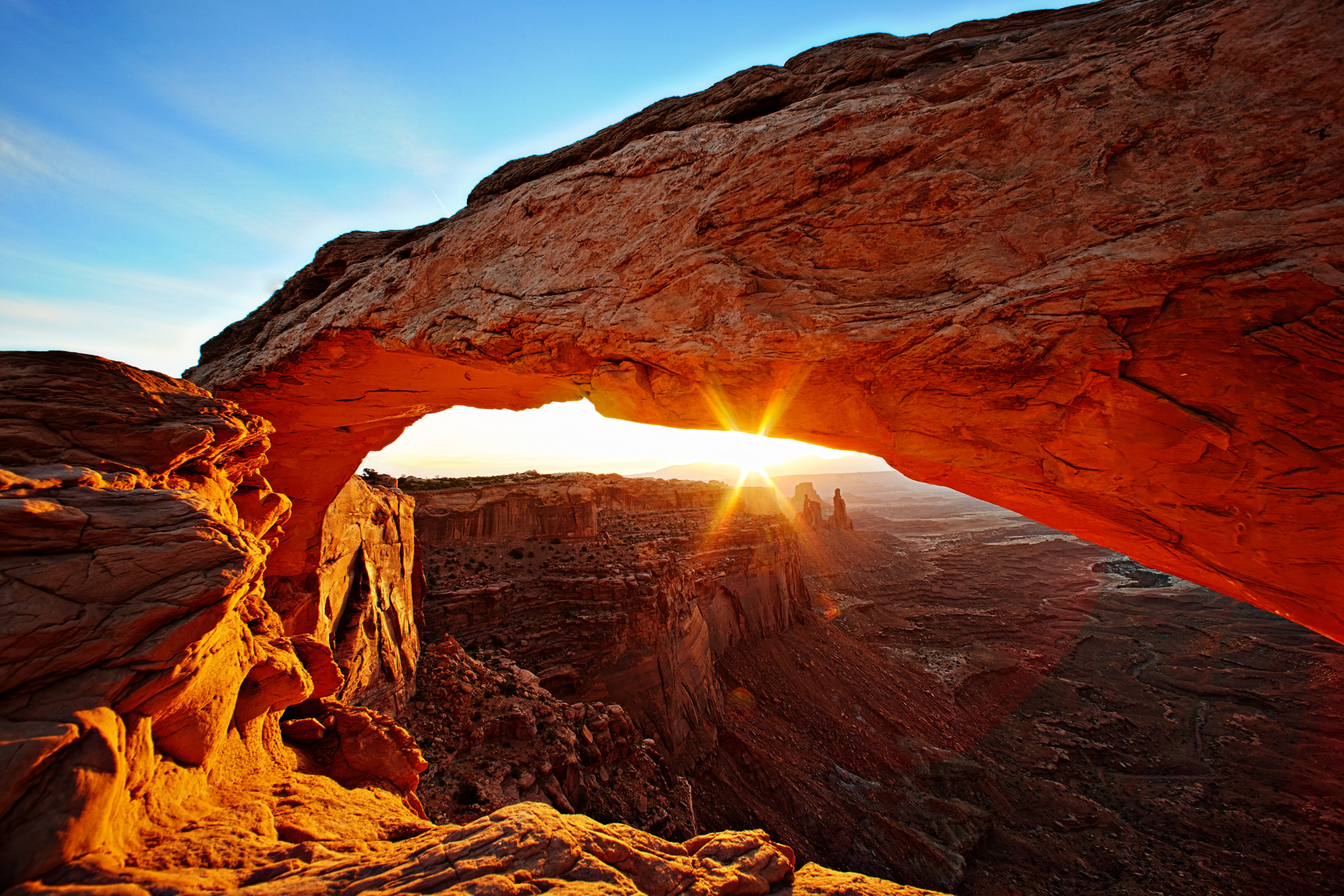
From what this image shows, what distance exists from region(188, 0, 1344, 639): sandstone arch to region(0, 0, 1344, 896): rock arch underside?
3cm

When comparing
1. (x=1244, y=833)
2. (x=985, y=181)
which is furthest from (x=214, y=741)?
(x=1244, y=833)

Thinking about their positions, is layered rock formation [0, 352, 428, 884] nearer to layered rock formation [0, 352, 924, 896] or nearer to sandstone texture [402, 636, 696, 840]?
layered rock formation [0, 352, 924, 896]

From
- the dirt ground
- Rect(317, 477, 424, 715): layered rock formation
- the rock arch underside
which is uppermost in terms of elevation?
the rock arch underside

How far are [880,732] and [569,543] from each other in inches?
609

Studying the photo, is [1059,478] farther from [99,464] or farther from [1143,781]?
[1143,781]

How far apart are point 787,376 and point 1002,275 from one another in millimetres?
2296

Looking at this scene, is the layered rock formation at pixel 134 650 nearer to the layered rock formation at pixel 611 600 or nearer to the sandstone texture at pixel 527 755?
the sandstone texture at pixel 527 755

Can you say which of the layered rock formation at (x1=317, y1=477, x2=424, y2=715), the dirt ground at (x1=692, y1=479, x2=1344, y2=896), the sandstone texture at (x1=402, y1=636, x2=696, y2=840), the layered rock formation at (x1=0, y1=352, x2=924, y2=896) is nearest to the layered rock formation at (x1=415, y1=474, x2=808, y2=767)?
the dirt ground at (x1=692, y1=479, x2=1344, y2=896)

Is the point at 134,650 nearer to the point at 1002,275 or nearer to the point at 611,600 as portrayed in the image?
the point at 1002,275

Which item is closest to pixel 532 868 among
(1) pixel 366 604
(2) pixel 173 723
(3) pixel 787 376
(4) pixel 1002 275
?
(2) pixel 173 723

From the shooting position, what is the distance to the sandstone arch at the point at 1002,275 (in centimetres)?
400

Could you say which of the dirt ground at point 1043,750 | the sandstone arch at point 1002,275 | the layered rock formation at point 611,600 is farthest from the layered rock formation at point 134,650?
the dirt ground at point 1043,750

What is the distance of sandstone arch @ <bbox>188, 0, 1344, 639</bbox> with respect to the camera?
13.1ft

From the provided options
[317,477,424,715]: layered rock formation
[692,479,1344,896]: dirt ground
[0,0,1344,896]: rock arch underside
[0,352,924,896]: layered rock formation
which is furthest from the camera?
[692,479,1344,896]: dirt ground
